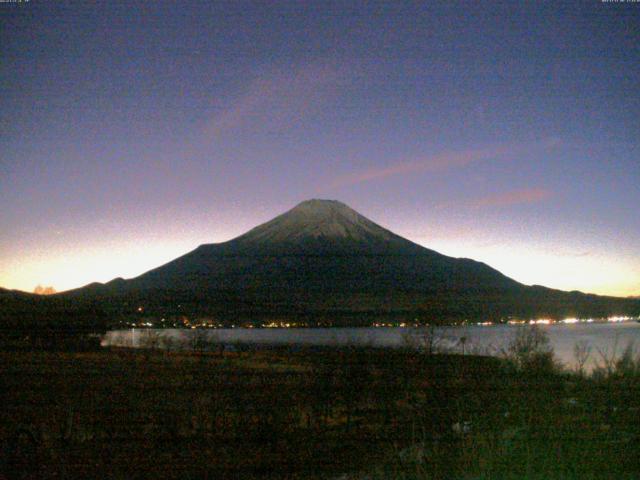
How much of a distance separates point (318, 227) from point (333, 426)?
10652 cm

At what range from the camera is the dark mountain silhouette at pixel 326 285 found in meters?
73.5

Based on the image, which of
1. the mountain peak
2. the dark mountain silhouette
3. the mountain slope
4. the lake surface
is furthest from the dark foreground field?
the mountain peak

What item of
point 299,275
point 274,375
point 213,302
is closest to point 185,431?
point 274,375

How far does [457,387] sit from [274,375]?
915cm

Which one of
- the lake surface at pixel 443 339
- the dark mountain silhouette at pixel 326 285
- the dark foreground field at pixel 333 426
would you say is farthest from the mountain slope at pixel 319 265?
the dark foreground field at pixel 333 426

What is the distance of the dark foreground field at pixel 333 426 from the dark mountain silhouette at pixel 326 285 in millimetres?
40837

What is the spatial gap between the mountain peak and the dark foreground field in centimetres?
9297

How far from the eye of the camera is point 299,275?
90188 millimetres

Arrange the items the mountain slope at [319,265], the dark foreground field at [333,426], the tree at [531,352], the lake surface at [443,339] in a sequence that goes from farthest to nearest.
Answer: the mountain slope at [319,265], the lake surface at [443,339], the tree at [531,352], the dark foreground field at [333,426]

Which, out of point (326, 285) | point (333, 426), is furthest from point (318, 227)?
point (333, 426)

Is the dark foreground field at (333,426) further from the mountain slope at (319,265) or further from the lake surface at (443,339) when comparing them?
the mountain slope at (319,265)

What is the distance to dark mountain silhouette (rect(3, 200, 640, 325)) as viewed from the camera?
241ft

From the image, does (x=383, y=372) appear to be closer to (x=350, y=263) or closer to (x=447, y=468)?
(x=447, y=468)

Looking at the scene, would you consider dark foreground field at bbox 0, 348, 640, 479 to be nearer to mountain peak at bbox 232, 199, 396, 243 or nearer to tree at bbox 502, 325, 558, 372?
tree at bbox 502, 325, 558, 372
